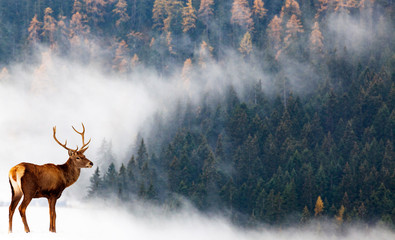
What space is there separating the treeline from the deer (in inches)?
4953

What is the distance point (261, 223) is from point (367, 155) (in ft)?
117

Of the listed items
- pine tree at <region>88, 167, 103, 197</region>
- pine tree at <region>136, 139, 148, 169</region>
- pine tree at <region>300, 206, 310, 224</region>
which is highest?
pine tree at <region>136, 139, 148, 169</region>

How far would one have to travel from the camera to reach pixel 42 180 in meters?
Answer: 24.2

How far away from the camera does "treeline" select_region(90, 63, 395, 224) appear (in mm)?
153000

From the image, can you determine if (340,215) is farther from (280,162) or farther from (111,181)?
(111,181)

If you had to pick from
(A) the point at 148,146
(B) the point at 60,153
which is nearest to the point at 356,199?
(A) the point at 148,146

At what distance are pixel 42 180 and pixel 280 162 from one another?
155577 mm

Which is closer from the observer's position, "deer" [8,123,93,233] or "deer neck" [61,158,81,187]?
"deer" [8,123,93,233]

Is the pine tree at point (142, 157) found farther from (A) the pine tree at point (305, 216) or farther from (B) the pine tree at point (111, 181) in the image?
(A) the pine tree at point (305, 216)

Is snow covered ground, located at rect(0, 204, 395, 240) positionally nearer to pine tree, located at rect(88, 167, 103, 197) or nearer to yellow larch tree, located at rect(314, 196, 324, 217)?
yellow larch tree, located at rect(314, 196, 324, 217)

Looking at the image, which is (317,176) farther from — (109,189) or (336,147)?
(109,189)

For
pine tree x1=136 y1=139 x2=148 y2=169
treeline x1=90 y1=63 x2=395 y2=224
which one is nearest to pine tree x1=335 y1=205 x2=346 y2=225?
treeline x1=90 y1=63 x2=395 y2=224

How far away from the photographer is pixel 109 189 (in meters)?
157

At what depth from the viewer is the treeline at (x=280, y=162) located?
153000 millimetres
